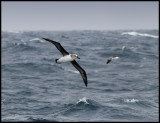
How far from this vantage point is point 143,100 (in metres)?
41.2

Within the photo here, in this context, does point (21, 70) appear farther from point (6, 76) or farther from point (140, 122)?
point (140, 122)

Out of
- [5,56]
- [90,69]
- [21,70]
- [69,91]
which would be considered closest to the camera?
[69,91]

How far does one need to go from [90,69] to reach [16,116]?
1366 inches

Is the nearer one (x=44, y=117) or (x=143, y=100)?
(x=44, y=117)

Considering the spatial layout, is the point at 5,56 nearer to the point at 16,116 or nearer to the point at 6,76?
the point at 6,76

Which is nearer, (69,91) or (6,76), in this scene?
(69,91)

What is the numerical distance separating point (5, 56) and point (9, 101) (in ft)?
136

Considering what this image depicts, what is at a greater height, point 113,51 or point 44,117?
point 113,51

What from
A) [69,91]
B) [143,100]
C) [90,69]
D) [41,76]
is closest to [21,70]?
[41,76]

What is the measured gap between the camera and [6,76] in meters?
55.2

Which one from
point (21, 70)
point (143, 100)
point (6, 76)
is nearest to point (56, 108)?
point (143, 100)

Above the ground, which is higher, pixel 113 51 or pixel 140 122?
pixel 113 51

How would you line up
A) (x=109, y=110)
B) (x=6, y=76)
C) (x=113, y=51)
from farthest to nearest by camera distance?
(x=113, y=51), (x=6, y=76), (x=109, y=110)

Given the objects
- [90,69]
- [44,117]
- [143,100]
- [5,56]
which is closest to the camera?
[44,117]
